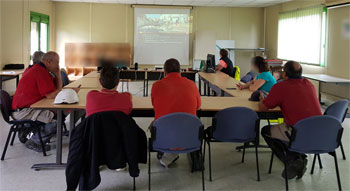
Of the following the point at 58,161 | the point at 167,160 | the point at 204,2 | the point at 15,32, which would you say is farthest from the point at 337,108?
the point at 204,2

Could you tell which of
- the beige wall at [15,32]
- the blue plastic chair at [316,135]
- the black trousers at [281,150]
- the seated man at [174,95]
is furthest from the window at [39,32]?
the blue plastic chair at [316,135]

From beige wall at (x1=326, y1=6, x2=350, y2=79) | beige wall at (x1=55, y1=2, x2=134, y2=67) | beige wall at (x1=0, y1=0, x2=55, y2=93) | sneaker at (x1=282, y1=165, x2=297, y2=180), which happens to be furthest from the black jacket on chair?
beige wall at (x1=55, y1=2, x2=134, y2=67)

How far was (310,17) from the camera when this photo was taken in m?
8.99

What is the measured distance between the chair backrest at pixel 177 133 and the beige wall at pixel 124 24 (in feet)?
30.9

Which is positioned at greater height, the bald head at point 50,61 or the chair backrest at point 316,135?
the bald head at point 50,61

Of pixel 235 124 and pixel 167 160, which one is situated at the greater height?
pixel 235 124

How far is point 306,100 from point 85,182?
80.5 inches

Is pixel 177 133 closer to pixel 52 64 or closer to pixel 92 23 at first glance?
pixel 52 64

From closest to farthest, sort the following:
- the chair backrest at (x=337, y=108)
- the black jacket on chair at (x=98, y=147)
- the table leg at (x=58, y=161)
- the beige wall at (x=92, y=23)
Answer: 1. the black jacket on chair at (x=98, y=147)
2. the chair backrest at (x=337, y=108)
3. the table leg at (x=58, y=161)
4. the beige wall at (x=92, y=23)

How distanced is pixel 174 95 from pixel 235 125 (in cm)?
64

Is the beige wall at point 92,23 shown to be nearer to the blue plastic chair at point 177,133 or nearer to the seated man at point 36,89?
the seated man at point 36,89

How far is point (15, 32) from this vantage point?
8.63 metres

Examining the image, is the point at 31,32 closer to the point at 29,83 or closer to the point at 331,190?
the point at 29,83

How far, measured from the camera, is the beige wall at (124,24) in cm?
1163
